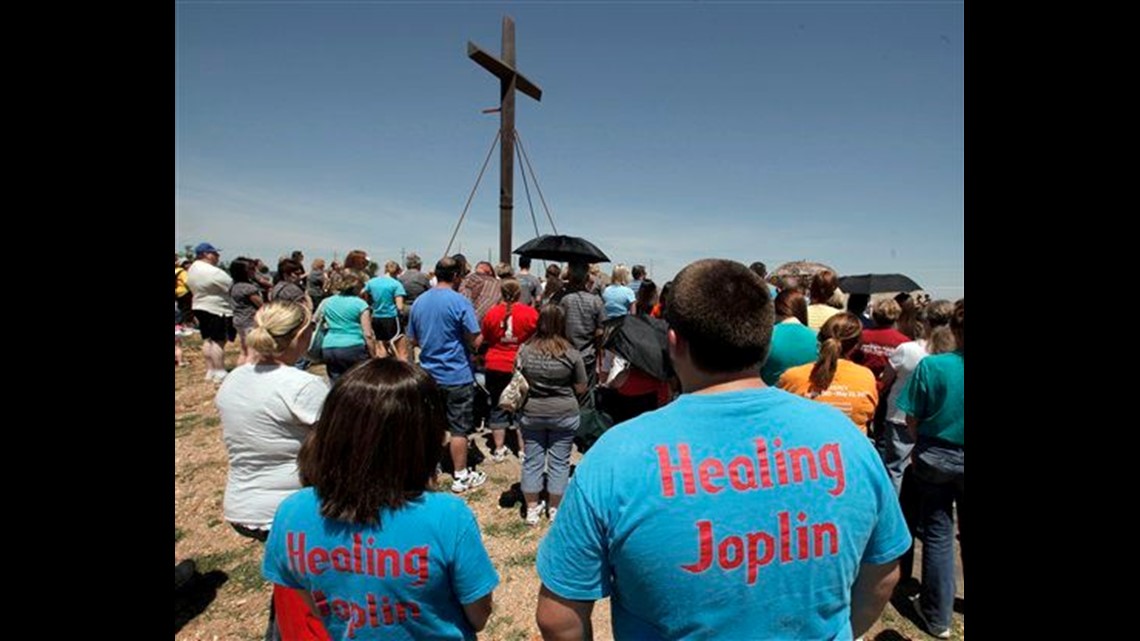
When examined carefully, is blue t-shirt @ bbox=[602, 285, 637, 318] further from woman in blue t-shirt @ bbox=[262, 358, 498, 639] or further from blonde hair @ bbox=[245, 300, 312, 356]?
woman in blue t-shirt @ bbox=[262, 358, 498, 639]

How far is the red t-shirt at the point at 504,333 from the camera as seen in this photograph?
4.71 meters

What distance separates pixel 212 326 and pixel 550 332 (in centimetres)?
610

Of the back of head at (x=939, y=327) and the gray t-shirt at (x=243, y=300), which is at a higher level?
the gray t-shirt at (x=243, y=300)

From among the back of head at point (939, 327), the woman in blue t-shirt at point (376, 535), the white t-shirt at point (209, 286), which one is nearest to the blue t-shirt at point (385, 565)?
the woman in blue t-shirt at point (376, 535)

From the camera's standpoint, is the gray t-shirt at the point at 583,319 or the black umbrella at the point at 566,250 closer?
the gray t-shirt at the point at 583,319

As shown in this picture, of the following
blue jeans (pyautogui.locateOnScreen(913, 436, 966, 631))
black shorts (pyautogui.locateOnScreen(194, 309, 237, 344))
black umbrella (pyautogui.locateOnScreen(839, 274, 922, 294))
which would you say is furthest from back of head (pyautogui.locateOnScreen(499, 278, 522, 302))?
black shorts (pyautogui.locateOnScreen(194, 309, 237, 344))

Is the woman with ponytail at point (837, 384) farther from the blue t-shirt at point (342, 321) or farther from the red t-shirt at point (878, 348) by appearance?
the blue t-shirt at point (342, 321)

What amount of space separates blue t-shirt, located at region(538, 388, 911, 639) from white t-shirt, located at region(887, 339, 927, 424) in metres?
2.78

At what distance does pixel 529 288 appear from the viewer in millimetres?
6938

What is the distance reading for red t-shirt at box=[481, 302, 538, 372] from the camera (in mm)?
4707

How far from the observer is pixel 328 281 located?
5.50m

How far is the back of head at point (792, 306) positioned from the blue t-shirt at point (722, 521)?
2.37 metres
